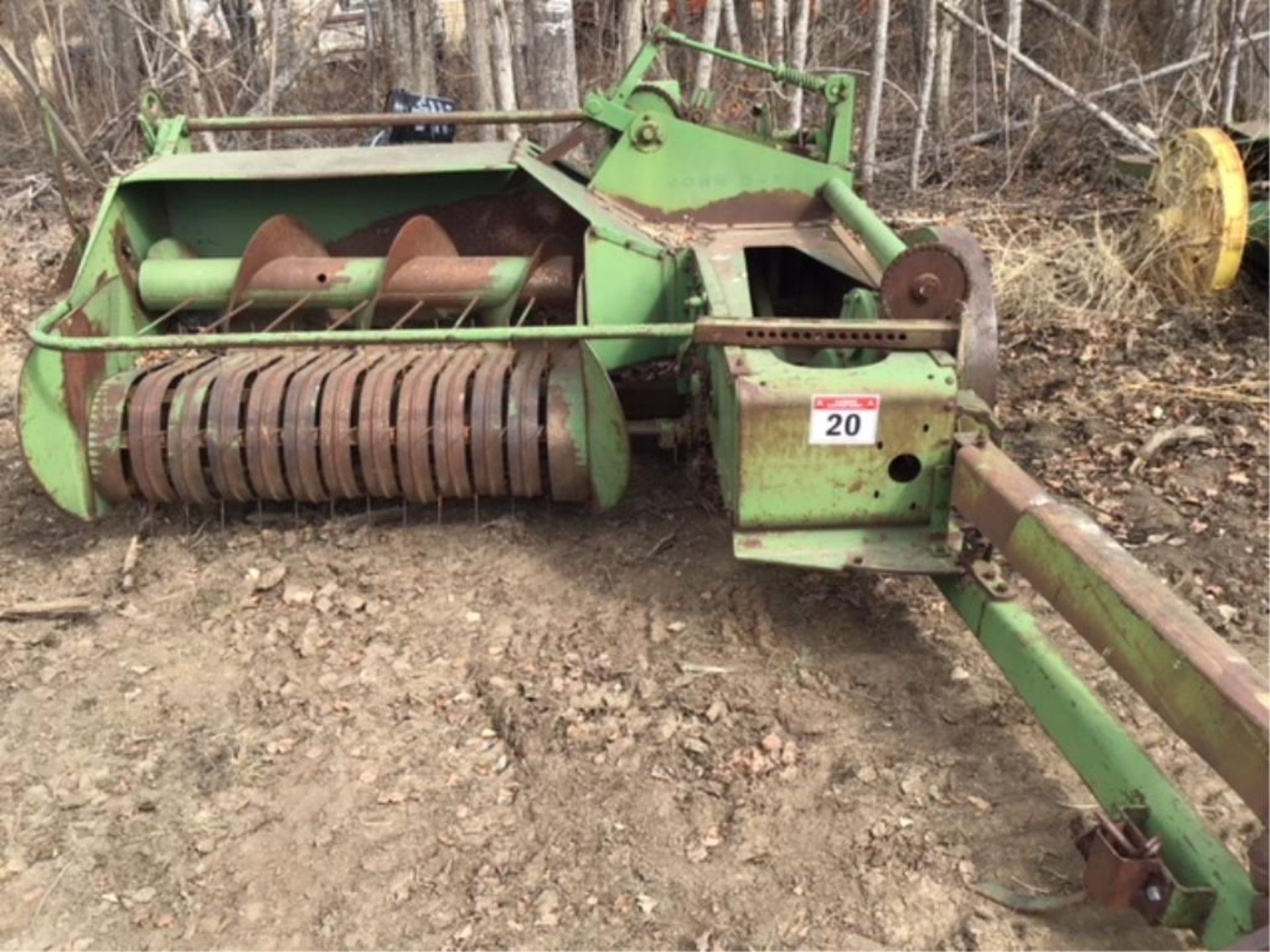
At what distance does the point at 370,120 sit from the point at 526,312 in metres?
1.15

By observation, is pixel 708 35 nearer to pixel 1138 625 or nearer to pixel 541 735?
pixel 541 735

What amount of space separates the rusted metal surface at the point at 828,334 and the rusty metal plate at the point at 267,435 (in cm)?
136

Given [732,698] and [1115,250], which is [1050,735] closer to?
[732,698]

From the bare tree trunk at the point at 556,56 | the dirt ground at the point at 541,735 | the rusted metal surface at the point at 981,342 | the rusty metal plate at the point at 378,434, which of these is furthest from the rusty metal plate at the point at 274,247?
the bare tree trunk at the point at 556,56

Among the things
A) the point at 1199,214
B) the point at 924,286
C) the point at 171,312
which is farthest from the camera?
the point at 1199,214

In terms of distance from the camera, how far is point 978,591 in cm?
Result: 268

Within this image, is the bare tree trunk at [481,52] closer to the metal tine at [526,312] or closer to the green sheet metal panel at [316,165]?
the green sheet metal panel at [316,165]

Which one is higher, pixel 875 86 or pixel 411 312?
pixel 875 86

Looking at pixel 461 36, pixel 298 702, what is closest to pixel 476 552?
pixel 298 702

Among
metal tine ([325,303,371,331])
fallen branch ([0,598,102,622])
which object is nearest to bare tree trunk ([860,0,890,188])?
metal tine ([325,303,371,331])

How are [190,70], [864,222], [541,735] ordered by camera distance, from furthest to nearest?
[190,70]
[864,222]
[541,735]

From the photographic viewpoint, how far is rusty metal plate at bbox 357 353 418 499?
346 centimetres

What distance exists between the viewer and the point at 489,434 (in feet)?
11.4

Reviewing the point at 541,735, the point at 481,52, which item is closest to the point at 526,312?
the point at 541,735
